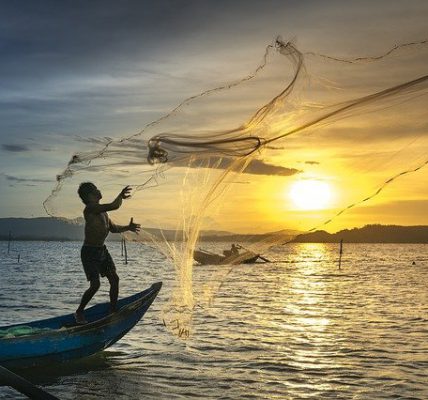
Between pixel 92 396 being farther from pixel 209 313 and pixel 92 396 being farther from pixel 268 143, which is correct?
pixel 209 313

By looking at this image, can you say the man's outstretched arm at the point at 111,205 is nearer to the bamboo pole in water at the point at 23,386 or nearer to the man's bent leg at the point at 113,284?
the man's bent leg at the point at 113,284

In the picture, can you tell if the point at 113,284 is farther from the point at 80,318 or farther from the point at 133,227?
the point at 133,227

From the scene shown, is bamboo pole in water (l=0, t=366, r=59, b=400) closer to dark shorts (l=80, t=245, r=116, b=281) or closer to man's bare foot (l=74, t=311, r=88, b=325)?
dark shorts (l=80, t=245, r=116, b=281)

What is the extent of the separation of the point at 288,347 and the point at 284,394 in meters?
4.86

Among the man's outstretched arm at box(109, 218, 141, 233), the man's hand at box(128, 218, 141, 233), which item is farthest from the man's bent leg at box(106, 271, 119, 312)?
the man's hand at box(128, 218, 141, 233)

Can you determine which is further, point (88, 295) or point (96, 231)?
point (88, 295)

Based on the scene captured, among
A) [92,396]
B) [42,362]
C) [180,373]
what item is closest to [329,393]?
[180,373]

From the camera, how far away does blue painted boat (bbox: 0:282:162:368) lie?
1244cm

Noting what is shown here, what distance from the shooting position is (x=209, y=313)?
78.6 ft

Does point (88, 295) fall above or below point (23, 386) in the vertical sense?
above

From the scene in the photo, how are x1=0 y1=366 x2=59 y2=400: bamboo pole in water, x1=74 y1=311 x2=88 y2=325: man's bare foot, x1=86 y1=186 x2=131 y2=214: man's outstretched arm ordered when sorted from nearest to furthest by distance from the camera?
x1=0 y1=366 x2=59 y2=400: bamboo pole in water → x1=86 y1=186 x2=131 y2=214: man's outstretched arm → x1=74 y1=311 x2=88 y2=325: man's bare foot

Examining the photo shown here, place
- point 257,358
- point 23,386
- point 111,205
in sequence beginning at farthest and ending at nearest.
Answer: point 257,358 < point 111,205 < point 23,386

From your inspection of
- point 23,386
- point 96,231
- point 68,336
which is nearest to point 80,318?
point 68,336

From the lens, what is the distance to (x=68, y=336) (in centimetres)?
1311
